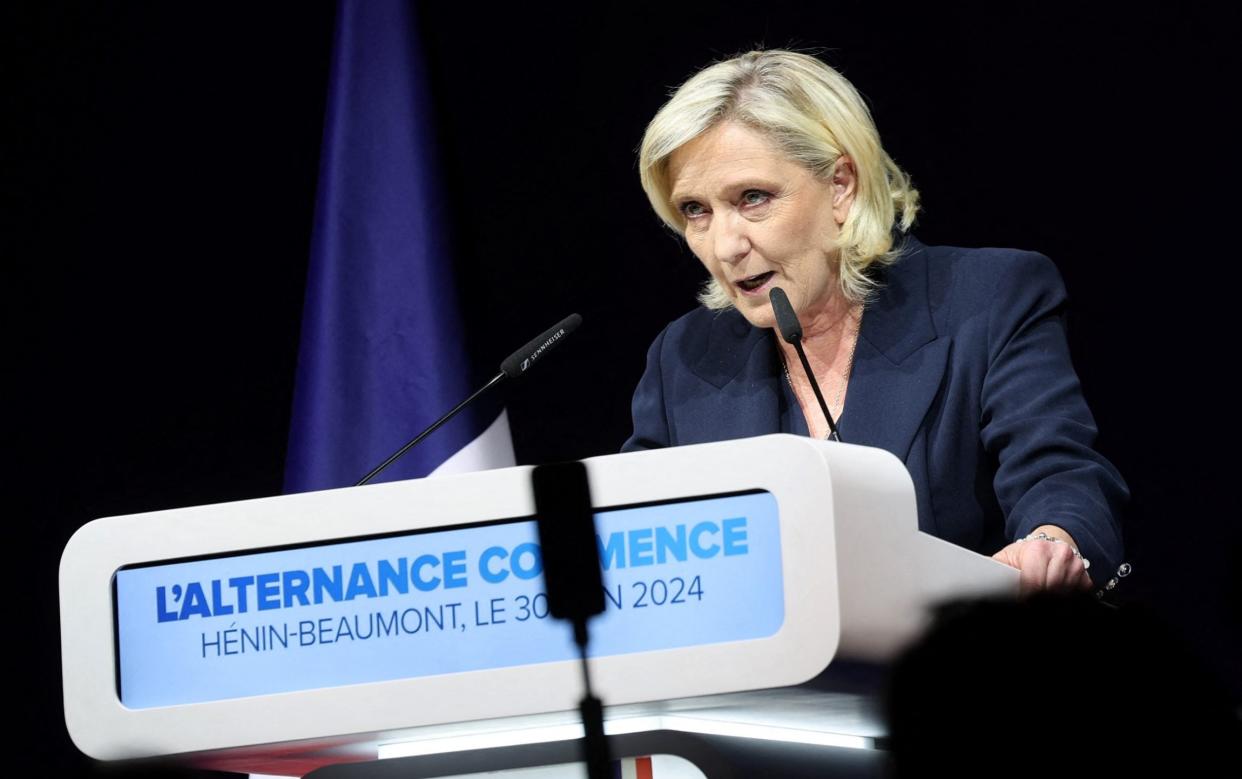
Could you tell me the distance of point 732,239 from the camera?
189 centimetres

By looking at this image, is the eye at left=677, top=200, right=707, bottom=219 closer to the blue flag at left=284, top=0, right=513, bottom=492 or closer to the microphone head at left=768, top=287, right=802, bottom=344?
the microphone head at left=768, top=287, right=802, bottom=344

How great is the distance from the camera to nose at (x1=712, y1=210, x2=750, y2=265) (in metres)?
1.89

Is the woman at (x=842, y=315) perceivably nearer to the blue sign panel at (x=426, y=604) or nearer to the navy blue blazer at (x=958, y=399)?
the navy blue blazer at (x=958, y=399)

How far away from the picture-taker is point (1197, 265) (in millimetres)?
2592

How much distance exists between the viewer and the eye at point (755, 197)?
1.90 m

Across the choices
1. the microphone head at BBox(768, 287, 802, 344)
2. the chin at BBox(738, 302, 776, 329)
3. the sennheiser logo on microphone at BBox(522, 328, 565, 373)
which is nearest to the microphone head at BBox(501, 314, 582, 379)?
the sennheiser logo on microphone at BBox(522, 328, 565, 373)

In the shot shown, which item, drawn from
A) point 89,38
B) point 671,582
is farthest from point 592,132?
point 671,582

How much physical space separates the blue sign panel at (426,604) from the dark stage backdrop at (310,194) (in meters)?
1.81

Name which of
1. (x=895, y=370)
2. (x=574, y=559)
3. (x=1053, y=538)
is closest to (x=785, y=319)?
(x=895, y=370)

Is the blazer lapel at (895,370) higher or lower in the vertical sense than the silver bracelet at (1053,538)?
higher

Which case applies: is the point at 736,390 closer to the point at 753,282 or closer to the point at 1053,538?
the point at 753,282

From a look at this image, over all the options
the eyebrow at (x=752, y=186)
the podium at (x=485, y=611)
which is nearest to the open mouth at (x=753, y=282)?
the eyebrow at (x=752, y=186)

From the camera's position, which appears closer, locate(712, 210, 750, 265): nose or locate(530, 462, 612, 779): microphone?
locate(530, 462, 612, 779): microphone

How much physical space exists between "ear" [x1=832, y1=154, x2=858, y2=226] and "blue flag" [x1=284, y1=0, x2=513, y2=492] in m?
0.96
